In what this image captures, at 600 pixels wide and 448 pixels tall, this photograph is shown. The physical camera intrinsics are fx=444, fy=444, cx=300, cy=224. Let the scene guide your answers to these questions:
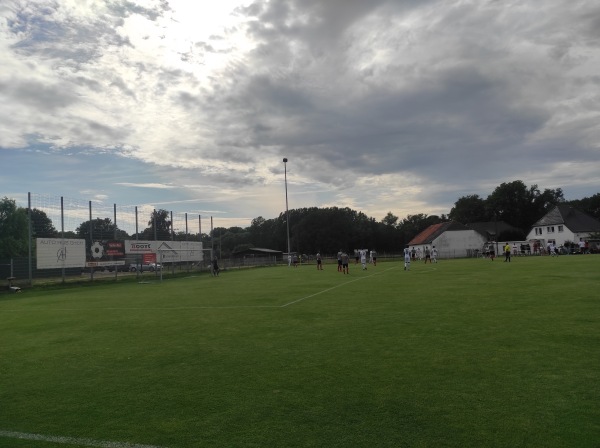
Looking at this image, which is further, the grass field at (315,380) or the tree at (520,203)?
the tree at (520,203)

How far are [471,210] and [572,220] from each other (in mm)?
37270

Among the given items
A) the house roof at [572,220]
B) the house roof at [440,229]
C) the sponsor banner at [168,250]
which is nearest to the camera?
the sponsor banner at [168,250]

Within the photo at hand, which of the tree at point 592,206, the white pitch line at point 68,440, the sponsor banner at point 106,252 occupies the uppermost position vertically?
the tree at point 592,206

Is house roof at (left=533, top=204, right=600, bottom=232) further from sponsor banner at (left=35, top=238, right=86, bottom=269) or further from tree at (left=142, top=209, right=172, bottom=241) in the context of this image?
sponsor banner at (left=35, top=238, right=86, bottom=269)

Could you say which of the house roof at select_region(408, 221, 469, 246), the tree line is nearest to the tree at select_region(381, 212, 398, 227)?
the tree line

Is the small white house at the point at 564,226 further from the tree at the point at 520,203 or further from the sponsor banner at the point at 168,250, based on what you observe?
the sponsor banner at the point at 168,250

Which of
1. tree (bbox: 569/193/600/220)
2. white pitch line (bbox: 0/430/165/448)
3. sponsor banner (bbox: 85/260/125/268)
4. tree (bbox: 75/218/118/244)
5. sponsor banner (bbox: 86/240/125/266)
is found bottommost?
white pitch line (bbox: 0/430/165/448)

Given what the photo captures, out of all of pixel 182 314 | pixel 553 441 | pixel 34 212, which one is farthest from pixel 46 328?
pixel 34 212

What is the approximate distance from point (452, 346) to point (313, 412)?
351cm

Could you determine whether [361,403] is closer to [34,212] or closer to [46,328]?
[46,328]

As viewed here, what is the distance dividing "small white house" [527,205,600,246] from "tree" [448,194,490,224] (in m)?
30.3

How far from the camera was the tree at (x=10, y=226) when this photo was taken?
5200cm

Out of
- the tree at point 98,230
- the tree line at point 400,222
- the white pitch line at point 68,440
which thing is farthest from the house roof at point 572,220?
the white pitch line at point 68,440

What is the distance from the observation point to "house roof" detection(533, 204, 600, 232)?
72625 mm
